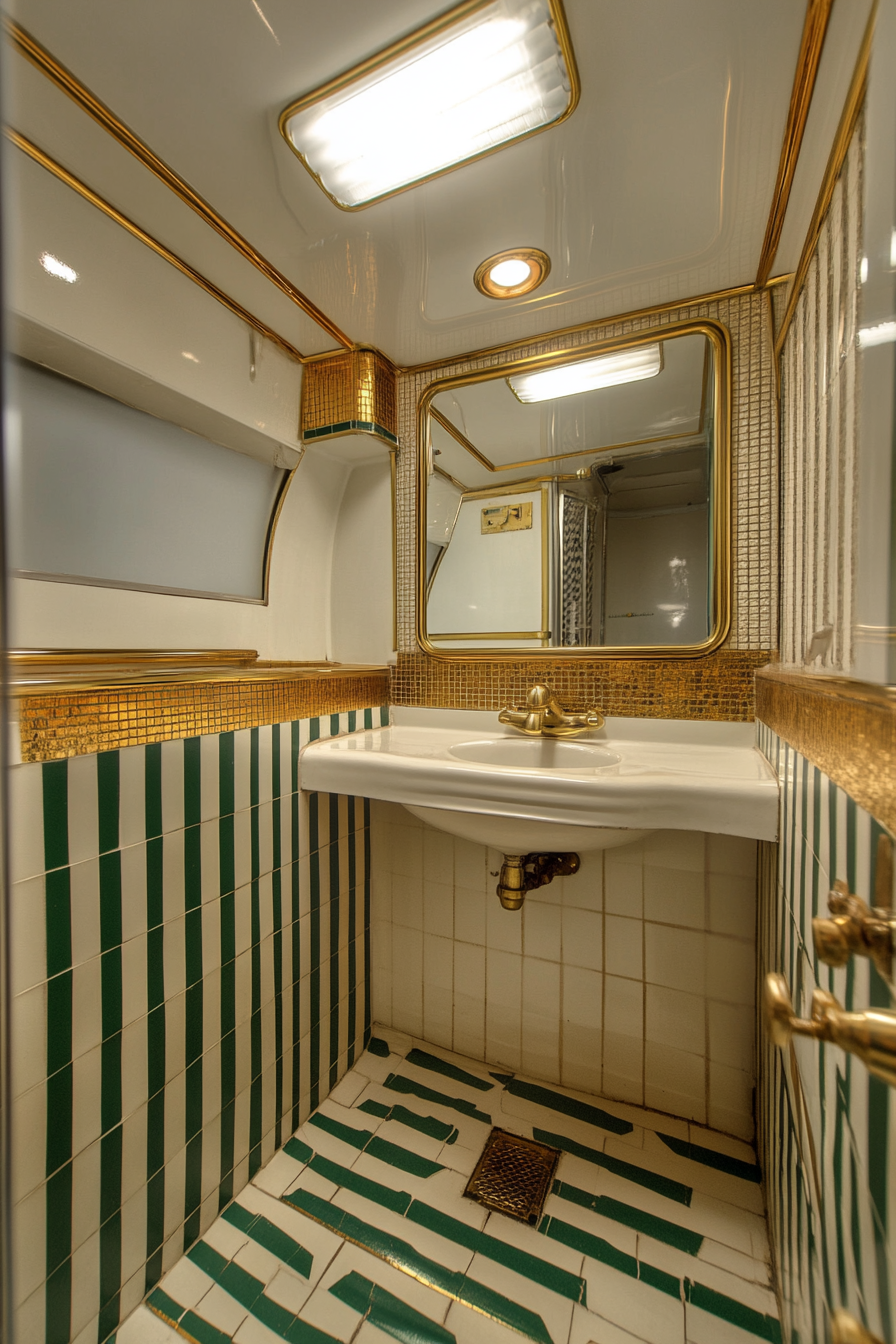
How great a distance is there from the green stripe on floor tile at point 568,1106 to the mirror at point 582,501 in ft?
3.42

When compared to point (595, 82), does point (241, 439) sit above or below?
below

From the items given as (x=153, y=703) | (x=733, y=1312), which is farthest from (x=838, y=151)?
(x=733, y=1312)

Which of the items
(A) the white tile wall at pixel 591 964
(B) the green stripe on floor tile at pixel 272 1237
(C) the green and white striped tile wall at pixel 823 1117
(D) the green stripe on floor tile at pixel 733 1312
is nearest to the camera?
(C) the green and white striped tile wall at pixel 823 1117

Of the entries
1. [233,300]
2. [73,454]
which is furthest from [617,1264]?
[233,300]

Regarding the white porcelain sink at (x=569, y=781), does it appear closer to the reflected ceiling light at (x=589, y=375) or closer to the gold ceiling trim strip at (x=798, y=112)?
the reflected ceiling light at (x=589, y=375)

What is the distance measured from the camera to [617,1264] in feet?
3.01

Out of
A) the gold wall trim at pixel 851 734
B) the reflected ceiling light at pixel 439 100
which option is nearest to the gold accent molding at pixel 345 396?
the reflected ceiling light at pixel 439 100

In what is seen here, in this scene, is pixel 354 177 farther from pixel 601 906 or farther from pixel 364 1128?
pixel 364 1128

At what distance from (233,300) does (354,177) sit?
1.44 feet

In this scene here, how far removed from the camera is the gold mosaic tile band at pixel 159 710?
0.73 meters

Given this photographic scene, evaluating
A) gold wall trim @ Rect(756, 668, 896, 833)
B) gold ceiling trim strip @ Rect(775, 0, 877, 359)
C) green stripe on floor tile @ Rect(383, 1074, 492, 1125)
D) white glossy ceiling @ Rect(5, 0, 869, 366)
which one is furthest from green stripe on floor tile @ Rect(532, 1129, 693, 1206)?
white glossy ceiling @ Rect(5, 0, 869, 366)

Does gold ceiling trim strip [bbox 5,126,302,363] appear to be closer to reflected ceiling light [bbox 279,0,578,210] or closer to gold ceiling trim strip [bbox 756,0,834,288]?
reflected ceiling light [bbox 279,0,578,210]

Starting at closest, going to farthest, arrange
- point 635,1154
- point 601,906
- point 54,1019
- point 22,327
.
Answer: point 54,1019, point 22,327, point 635,1154, point 601,906

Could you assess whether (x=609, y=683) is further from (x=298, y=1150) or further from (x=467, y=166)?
(x=298, y=1150)
